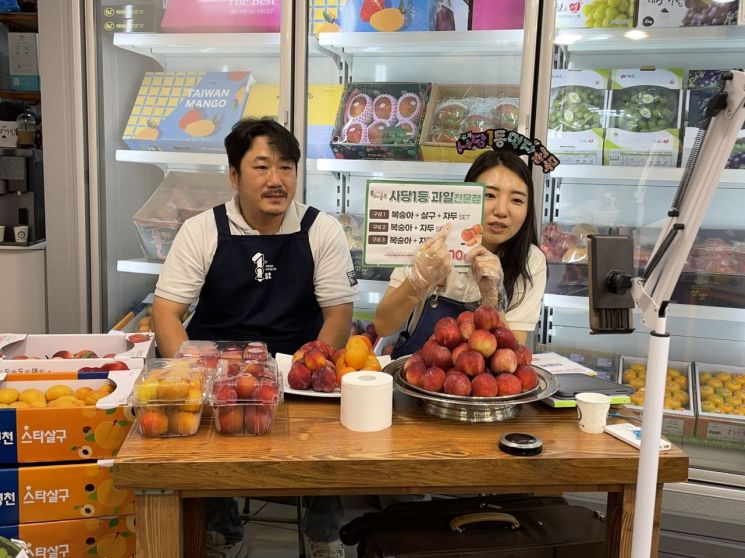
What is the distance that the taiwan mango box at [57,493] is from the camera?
1631 millimetres

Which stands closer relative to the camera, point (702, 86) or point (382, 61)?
point (702, 86)

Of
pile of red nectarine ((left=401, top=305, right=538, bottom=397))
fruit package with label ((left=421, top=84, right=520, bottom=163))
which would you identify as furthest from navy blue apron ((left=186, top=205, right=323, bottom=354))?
pile of red nectarine ((left=401, top=305, right=538, bottom=397))

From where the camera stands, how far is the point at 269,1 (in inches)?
120

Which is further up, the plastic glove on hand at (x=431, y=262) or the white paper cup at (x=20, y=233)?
the plastic glove on hand at (x=431, y=262)

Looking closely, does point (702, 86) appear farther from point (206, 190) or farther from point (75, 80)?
point (75, 80)

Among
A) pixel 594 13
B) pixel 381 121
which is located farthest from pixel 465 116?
pixel 594 13

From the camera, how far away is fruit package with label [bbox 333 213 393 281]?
3113 mm

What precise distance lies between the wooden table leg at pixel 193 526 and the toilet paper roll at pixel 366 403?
55cm

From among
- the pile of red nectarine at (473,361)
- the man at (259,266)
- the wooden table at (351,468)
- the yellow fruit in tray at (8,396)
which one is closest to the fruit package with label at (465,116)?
the man at (259,266)

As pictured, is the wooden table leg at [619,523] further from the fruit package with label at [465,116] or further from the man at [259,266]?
Result: the fruit package with label at [465,116]

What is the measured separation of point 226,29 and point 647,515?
2742 millimetres

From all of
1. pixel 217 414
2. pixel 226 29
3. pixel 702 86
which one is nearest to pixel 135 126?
pixel 226 29

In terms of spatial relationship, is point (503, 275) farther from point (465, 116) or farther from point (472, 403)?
point (465, 116)

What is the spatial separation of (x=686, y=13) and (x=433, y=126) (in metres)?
1.05
